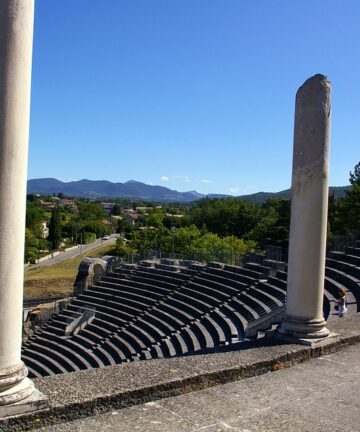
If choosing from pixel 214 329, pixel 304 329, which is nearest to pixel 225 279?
pixel 214 329

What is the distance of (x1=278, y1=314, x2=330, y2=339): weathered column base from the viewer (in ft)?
23.2

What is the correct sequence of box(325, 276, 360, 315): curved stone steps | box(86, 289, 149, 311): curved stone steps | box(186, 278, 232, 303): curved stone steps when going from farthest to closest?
box(86, 289, 149, 311): curved stone steps < box(186, 278, 232, 303): curved stone steps < box(325, 276, 360, 315): curved stone steps

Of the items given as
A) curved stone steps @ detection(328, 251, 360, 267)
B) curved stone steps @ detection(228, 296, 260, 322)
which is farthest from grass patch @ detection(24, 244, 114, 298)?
curved stone steps @ detection(328, 251, 360, 267)

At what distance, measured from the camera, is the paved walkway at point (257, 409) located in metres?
4.42

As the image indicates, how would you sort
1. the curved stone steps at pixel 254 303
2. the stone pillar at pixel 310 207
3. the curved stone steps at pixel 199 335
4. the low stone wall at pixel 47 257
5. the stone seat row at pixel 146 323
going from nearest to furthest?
1. the stone pillar at pixel 310 207
2. the curved stone steps at pixel 199 335
3. the stone seat row at pixel 146 323
4. the curved stone steps at pixel 254 303
5. the low stone wall at pixel 47 257

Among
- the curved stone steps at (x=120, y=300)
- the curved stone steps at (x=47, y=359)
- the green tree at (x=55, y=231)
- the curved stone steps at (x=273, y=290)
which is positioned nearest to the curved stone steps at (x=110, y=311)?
the curved stone steps at (x=120, y=300)

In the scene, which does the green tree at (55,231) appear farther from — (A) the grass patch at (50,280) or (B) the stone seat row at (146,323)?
(B) the stone seat row at (146,323)

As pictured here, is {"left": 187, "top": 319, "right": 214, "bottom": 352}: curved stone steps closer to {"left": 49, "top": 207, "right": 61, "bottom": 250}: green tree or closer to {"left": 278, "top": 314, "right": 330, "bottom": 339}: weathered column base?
{"left": 278, "top": 314, "right": 330, "bottom": 339}: weathered column base

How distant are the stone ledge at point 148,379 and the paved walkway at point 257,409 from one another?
0.09 m

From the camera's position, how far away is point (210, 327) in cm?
1816

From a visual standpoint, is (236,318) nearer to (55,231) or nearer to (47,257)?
(47,257)

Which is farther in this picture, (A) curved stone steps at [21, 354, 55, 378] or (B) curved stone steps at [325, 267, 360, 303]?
(A) curved stone steps at [21, 354, 55, 378]

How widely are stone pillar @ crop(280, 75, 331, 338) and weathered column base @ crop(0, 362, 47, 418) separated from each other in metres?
4.09

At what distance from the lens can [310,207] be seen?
24.2 ft
